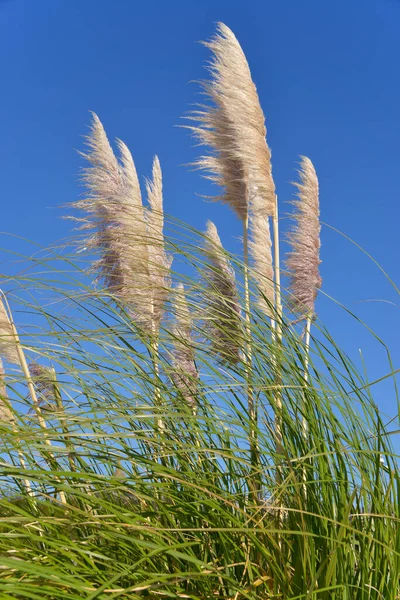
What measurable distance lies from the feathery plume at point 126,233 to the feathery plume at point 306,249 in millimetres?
1189

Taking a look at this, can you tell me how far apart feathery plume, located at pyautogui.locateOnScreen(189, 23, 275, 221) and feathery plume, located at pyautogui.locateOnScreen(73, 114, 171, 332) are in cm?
60

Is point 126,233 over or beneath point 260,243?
beneath

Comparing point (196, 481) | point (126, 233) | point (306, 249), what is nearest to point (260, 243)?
point (306, 249)

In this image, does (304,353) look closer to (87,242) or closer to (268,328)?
(268,328)

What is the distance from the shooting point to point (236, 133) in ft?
15.3

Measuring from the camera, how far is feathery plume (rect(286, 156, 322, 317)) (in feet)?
→ 17.9

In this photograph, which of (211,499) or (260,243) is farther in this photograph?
(260,243)

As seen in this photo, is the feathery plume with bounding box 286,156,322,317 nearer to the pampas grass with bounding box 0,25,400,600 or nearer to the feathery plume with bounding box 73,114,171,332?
the feathery plume with bounding box 73,114,171,332

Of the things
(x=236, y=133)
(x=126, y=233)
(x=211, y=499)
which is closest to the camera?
(x=211, y=499)

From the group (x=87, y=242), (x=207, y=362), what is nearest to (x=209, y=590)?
(x=207, y=362)

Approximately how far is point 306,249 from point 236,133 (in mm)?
1245

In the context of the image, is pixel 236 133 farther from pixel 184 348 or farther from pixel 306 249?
pixel 184 348

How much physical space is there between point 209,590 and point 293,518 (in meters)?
0.36

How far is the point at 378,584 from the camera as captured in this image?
169 centimetres
